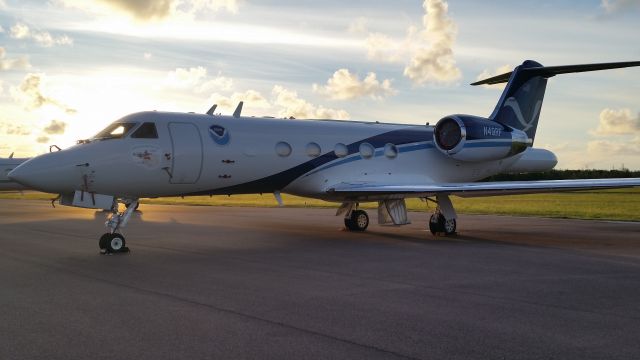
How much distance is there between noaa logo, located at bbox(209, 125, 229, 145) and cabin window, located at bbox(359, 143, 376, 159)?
13.0ft

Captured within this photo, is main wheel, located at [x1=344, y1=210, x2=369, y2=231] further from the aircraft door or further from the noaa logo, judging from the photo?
the aircraft door

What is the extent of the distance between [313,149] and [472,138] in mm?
4732

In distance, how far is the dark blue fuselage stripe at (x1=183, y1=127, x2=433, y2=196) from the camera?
48.1 feet

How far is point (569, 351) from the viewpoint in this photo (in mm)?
5125

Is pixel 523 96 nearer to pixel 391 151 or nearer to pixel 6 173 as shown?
pixel 391 151

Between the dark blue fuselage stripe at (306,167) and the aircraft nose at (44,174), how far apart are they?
9.63 ft

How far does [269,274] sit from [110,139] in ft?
17.3

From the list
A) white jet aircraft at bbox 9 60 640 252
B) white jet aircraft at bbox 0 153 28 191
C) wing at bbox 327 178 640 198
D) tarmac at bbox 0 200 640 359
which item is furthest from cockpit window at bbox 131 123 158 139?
white jet aircraft at bbox 0 153 28 191

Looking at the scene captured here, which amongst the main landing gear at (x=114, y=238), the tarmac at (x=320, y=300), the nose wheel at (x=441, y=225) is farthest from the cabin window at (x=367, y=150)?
the main landing gear at (x=114, y=238)

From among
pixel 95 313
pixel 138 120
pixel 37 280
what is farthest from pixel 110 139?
pixel 95 313

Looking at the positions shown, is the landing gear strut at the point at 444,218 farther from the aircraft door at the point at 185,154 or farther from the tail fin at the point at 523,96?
the aircraft door at the point at 185,154

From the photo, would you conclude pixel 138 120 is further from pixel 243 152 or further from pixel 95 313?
pixel 95 313

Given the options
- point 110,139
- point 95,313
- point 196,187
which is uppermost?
point 110,139

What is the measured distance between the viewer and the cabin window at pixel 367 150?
54.5 ft
